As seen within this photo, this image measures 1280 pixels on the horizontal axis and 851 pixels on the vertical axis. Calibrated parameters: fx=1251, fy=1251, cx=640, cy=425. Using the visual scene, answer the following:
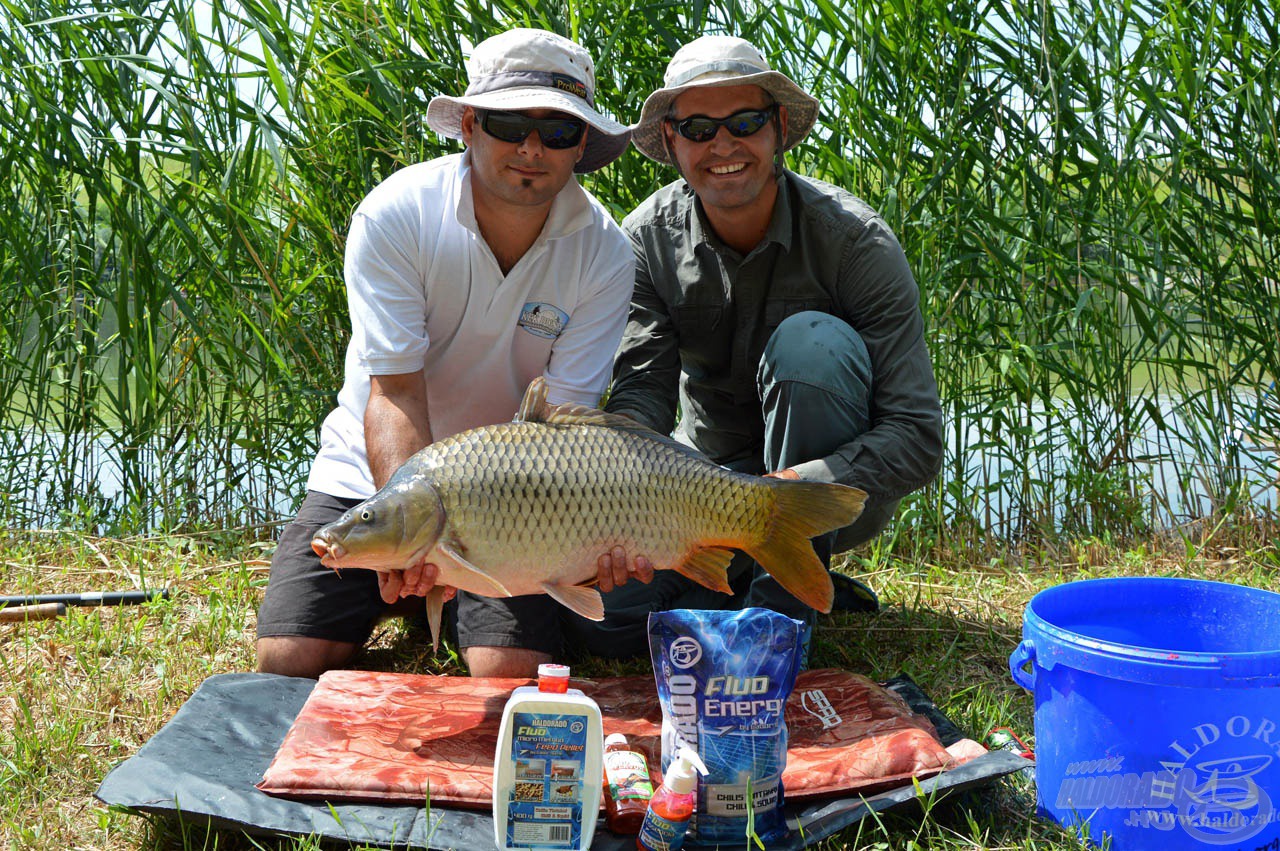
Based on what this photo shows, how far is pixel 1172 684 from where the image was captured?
173 centimetres

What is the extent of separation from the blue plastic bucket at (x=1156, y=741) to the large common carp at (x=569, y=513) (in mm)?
456

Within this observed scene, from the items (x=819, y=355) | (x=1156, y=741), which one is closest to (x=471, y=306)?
(x=819, y=355)

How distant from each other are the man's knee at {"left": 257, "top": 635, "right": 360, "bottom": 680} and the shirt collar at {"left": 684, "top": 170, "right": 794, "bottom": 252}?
1.19 metres

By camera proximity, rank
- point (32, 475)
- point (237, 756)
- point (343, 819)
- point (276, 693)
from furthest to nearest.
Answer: point (32, 475) → point (276, 693) → point (237, 756) → point (343, 819)

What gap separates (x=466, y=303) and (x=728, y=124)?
659 mm

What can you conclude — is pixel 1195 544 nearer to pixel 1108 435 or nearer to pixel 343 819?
pixel 1108 435

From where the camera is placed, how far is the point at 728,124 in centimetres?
259

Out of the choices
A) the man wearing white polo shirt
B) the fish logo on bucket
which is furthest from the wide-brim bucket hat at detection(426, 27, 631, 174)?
the fish logo on bucket

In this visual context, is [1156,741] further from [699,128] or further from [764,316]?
[699,128]

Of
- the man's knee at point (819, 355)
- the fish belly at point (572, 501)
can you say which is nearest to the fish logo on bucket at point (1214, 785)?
the fish belly at point (572, 501)

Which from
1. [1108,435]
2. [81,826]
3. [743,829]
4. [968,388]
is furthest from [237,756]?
[1108,435]

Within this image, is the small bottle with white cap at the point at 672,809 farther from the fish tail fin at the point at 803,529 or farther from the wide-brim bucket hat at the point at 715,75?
the wide-brim bucket hat at the point at 715,75

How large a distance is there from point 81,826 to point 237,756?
0.25m

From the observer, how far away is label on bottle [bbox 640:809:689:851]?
1.77 metres
